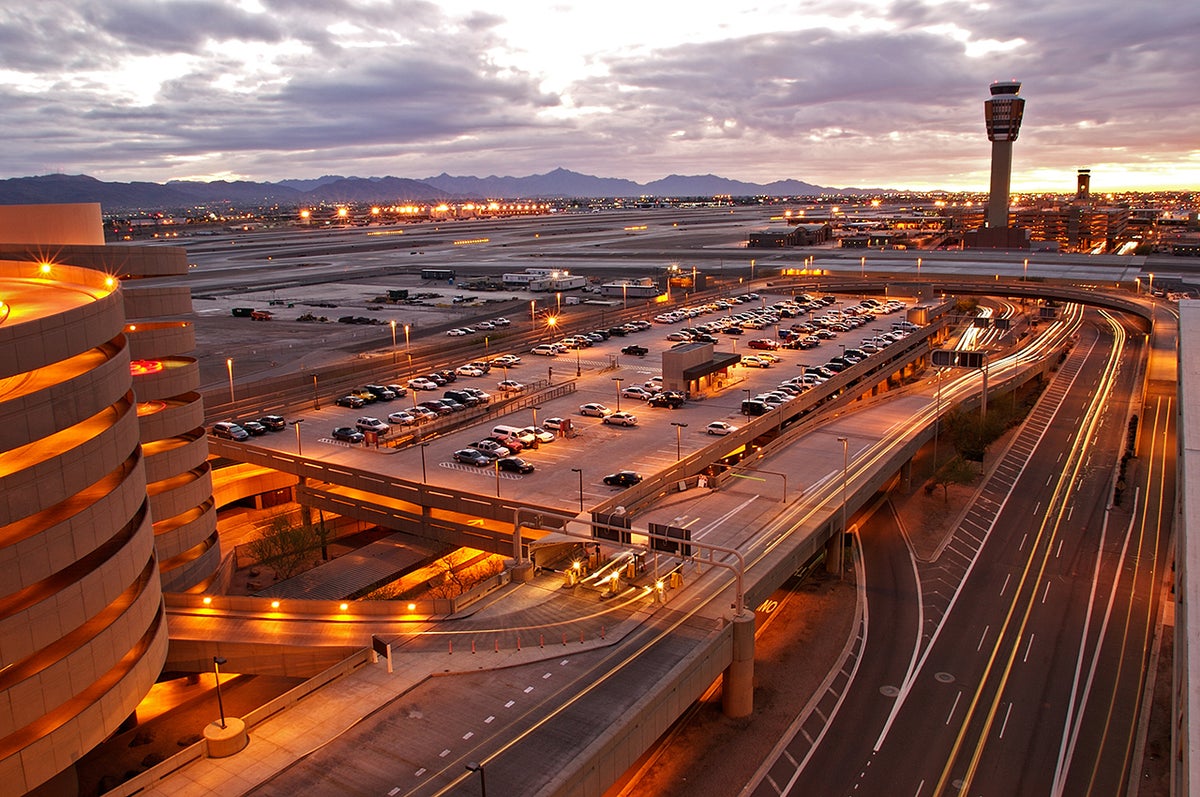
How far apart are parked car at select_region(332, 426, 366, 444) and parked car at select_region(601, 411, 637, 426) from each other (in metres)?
18.0

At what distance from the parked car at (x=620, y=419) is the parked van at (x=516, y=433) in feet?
23.9

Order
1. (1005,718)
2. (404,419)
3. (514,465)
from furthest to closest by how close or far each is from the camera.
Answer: (404,419)
(514,465)
(1005,718)

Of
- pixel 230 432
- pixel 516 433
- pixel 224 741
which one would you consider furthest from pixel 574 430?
pixel 224 741

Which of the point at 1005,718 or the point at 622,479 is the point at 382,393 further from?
the point at 1005,718

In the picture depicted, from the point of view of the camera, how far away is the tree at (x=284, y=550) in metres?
46.4

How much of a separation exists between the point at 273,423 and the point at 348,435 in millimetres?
7085

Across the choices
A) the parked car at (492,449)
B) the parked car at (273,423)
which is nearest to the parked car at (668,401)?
the parked car at (492,449)

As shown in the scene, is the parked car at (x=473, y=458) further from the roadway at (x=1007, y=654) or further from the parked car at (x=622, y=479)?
the roadway at (x=1007, y=654)

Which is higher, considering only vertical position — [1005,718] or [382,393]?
[382,393]

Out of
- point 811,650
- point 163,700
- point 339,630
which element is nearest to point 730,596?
point 811,650

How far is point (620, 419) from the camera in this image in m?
64.0

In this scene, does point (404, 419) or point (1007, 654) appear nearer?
point (1007, 654)

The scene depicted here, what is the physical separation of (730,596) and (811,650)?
5.97 m

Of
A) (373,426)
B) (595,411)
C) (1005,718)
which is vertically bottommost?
(1005,718)
